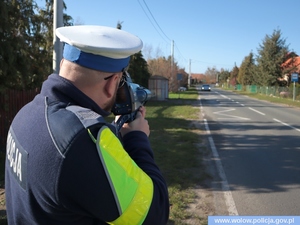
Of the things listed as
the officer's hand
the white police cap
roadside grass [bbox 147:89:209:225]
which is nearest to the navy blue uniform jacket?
the white police cap

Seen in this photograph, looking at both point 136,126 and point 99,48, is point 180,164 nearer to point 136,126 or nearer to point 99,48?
point 136,126

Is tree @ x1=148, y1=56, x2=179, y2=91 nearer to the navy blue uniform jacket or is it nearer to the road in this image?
the road

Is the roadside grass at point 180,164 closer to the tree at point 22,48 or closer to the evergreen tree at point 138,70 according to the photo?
the tree at point 22,48

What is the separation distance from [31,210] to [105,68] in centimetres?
59

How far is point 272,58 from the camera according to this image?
142ft

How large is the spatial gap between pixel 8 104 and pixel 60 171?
720 cm

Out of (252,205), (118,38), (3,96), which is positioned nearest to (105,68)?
(118,38)

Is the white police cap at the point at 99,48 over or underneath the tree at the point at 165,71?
underneath

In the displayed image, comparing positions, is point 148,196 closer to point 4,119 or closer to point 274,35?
point 4,119

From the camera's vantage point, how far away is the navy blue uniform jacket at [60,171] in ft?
3.21

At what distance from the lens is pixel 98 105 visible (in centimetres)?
122

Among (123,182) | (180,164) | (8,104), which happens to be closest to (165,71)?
(8,104)

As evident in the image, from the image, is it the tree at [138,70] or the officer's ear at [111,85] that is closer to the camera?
the officer's ear at [111,85]

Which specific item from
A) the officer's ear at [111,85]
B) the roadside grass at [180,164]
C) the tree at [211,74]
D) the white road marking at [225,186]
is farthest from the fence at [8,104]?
the tree at [211,74]
